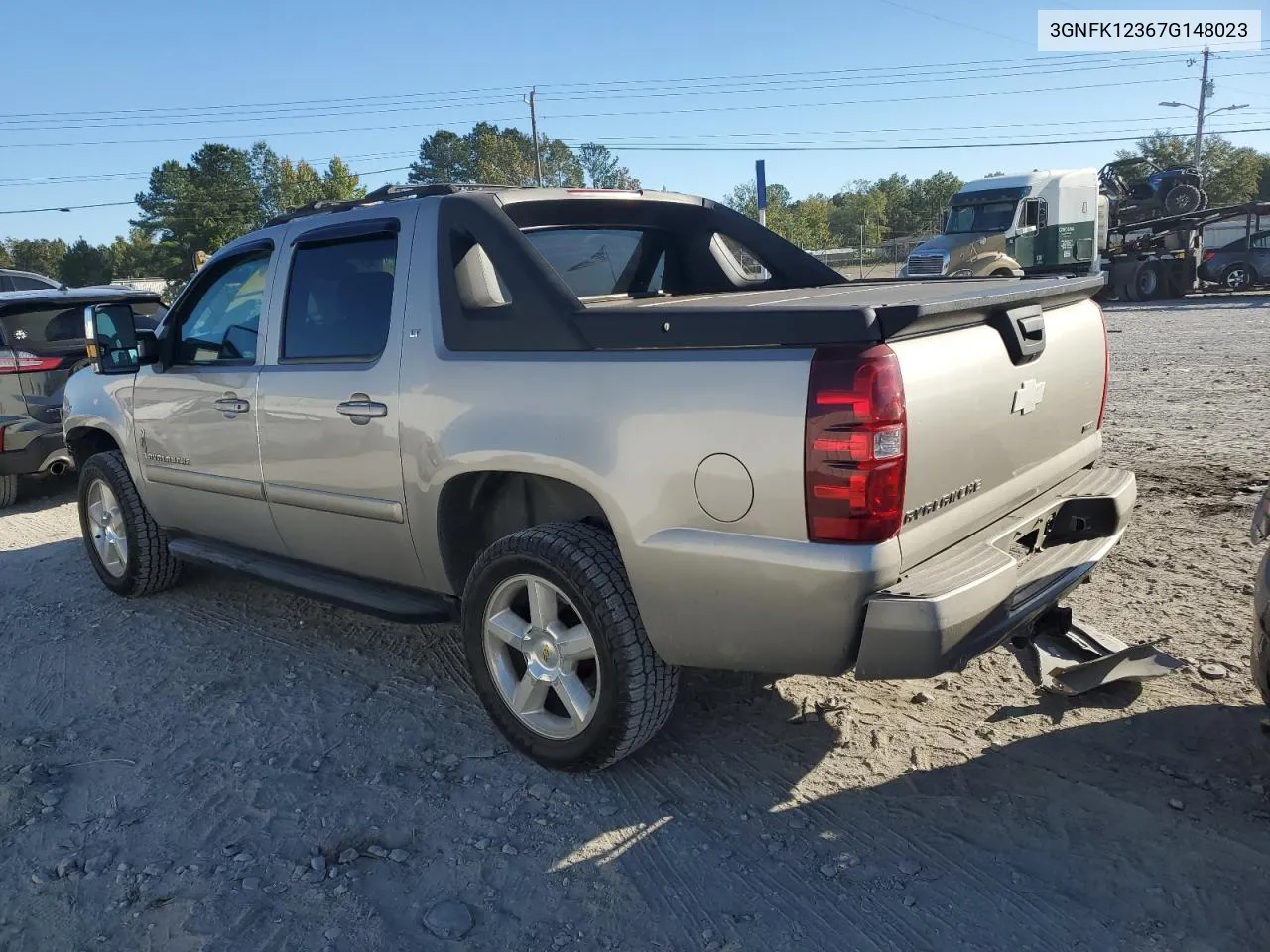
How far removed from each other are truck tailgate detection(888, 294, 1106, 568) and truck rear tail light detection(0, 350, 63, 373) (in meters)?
7.39

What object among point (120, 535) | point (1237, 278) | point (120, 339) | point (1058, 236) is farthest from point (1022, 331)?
point (1237, 278)

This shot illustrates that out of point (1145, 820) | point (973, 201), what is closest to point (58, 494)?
point (1145, 820)

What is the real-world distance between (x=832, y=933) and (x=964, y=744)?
3.45ft

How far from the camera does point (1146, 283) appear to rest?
23281 mm

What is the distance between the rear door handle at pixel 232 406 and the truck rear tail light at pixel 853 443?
267 cm

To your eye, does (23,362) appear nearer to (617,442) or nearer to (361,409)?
(361,409)

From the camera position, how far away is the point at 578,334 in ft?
9.51

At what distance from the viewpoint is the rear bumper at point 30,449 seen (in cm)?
733

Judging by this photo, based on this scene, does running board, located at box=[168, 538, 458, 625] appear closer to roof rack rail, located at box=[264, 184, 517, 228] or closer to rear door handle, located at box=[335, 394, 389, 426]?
rear door handle, located at box=[335, 394, 389, 426]

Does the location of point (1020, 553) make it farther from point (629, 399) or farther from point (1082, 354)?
point (629, 399)

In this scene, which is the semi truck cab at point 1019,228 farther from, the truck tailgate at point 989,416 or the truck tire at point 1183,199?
the truck tailgate at point 989,416

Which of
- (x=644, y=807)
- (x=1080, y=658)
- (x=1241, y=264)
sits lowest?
(x=644, y=807)

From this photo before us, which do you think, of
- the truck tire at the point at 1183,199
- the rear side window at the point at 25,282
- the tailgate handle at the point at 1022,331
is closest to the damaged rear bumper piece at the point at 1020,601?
the tailgate handle at the point at 1022,331

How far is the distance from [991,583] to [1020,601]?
0.29 meters
